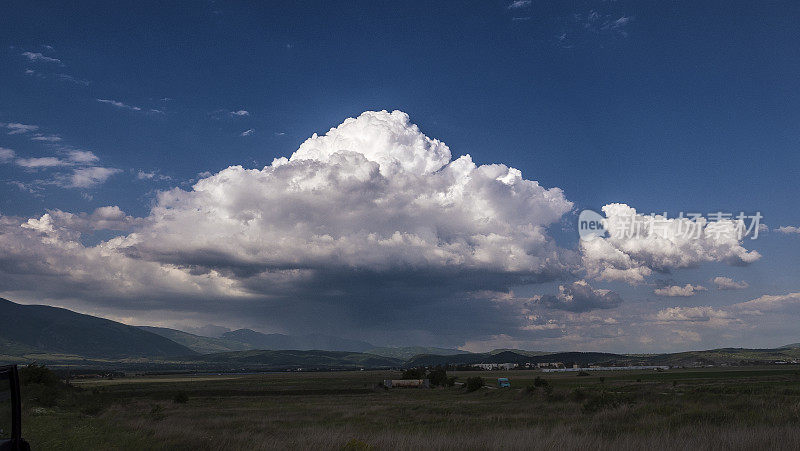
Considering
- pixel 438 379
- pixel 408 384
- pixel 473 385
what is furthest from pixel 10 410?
pixel 438 379

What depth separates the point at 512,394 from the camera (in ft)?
236

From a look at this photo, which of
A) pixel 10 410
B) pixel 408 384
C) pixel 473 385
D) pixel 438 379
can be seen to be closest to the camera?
pixel 10 410

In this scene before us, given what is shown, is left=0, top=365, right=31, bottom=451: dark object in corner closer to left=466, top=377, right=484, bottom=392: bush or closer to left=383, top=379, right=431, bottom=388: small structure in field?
left=466, top=377, right=484, bottom=392: bush

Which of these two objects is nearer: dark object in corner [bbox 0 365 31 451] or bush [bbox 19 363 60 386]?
dark object in corner [bbox 0 365 31 451]

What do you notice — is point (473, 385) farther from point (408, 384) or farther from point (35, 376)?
point (35, 376)

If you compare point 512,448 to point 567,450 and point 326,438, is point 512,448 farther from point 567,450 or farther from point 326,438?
point 326,438

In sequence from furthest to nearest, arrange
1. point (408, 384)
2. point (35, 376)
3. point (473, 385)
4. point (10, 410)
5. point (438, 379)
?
point (438, 379) < point (408, 384) < point (473, 385) < point (35, 376) < point (10, 410)

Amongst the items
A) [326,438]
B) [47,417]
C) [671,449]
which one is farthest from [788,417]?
[47,417]

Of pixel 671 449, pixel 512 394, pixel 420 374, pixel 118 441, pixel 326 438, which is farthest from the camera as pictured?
pixel 420 374

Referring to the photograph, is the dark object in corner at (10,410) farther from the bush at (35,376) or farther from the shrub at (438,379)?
the shrub at (438,379)

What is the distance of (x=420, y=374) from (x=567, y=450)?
140792 millimetres

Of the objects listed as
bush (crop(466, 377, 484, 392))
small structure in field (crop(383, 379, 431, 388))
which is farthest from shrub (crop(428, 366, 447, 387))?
bush (crop(466, 377, 484, 392))

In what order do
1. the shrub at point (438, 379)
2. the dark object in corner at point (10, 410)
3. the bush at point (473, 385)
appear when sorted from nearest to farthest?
1. the dark object in corner at point (10, 410)
2. the bush at point (473, 385)
3. the shrub at point (438, 379)

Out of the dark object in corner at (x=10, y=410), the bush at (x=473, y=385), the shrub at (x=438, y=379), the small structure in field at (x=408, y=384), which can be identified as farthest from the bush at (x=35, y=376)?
the shrub at (x=438, y=379)
